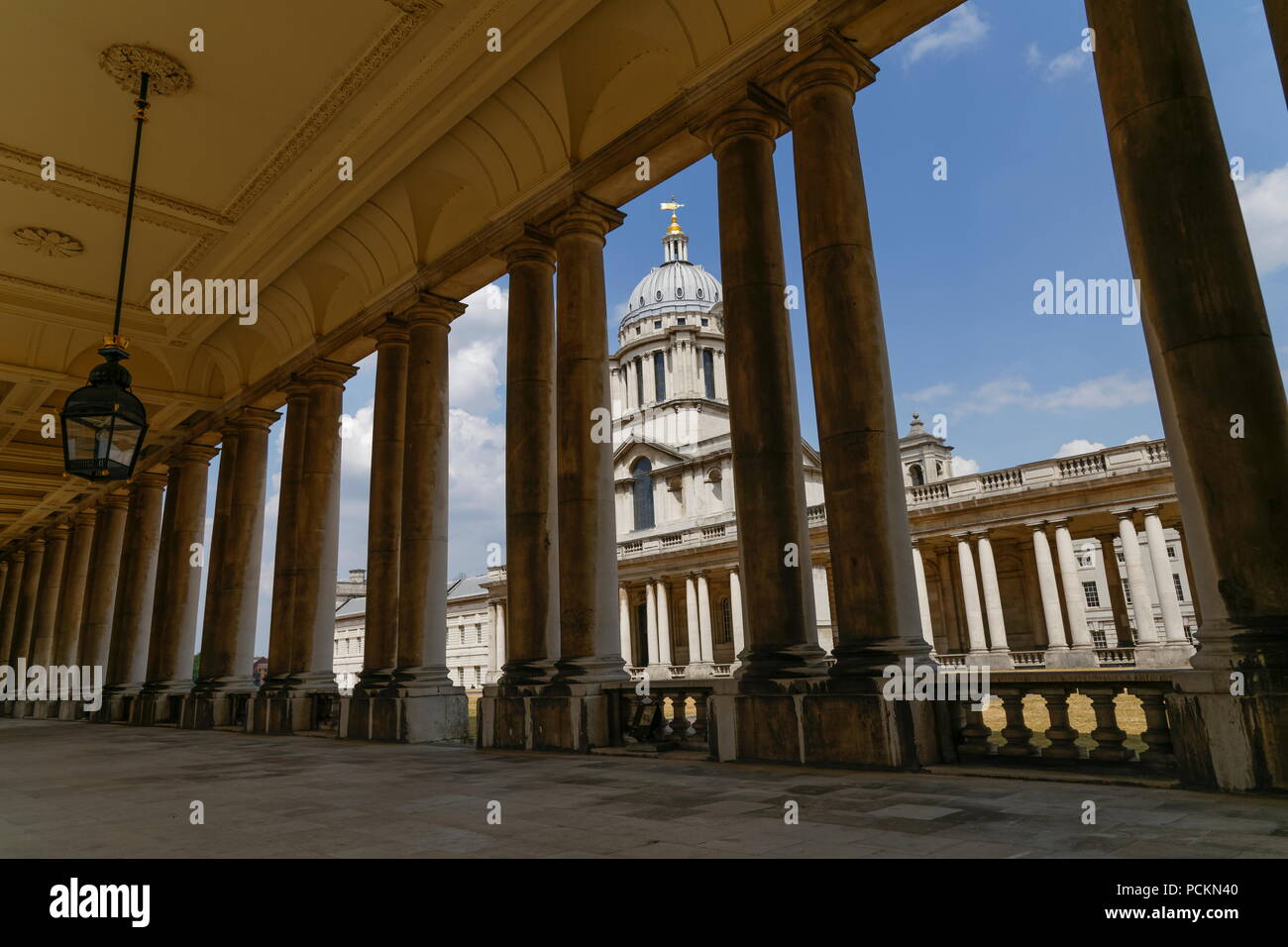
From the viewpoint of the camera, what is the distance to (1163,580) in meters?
44.8

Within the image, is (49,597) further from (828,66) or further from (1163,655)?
(1163,655)

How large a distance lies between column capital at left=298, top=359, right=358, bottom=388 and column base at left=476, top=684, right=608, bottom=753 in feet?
39.9

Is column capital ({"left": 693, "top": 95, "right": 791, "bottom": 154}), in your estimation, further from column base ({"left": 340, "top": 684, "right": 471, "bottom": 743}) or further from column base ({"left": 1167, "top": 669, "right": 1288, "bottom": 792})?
column base ({"left": 340, "top": 684, "right": 471, "bottom": 743})

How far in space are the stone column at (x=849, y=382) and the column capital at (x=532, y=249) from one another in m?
6.45

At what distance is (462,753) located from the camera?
1452cm

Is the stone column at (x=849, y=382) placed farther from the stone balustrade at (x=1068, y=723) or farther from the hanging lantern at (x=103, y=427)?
the hanging lantern at (x=103, y=427)

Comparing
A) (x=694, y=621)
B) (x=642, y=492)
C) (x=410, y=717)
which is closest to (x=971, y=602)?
(x=694, y=621)

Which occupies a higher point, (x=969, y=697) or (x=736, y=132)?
(x=736, y=132)

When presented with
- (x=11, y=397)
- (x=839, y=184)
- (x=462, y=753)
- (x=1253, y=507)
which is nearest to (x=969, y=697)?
(x=1253, y=507)

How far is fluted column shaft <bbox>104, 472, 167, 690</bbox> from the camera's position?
3331cm

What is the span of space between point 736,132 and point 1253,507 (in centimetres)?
898

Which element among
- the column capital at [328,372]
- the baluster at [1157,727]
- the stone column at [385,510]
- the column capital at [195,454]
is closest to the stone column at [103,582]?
the column capital at [195,454]

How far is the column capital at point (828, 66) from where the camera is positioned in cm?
1197

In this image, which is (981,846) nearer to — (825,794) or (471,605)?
(825,794)
